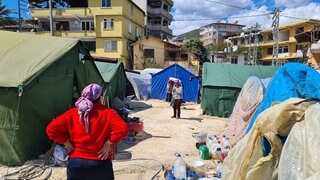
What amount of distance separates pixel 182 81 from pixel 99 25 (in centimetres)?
2269

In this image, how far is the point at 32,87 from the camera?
6.63 m

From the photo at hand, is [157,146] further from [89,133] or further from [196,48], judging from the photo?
[196,48]

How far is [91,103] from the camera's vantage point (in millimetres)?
3529

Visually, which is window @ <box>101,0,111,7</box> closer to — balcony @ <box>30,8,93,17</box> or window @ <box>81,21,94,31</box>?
balcony @ <box>30,8,93,17</box>

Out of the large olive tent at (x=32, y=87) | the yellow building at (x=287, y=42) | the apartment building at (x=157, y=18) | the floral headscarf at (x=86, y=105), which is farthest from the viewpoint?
the apartment building at (x=157, y=18)

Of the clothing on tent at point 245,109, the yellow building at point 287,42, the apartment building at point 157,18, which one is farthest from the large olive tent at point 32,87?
the apartment building at point 157,18

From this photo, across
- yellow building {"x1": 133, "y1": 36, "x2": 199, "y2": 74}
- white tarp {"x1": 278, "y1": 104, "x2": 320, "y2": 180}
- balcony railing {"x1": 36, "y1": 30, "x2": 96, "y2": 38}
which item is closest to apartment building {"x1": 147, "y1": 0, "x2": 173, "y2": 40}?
yellow building {"x1": 133, "y1": 36, "x2": 199, "y2": 74}

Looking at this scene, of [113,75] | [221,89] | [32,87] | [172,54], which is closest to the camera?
[32,87]

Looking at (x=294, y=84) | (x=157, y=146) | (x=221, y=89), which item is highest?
(x=294, y=84)

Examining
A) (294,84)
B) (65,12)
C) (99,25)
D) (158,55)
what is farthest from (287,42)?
(294,84)

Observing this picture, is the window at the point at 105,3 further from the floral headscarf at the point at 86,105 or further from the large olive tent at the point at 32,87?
the floral headscarf at the point at 86,105

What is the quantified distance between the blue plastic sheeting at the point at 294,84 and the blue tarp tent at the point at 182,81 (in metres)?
16.3

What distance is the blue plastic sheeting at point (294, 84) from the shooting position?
3.27 meters

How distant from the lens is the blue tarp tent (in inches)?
811
